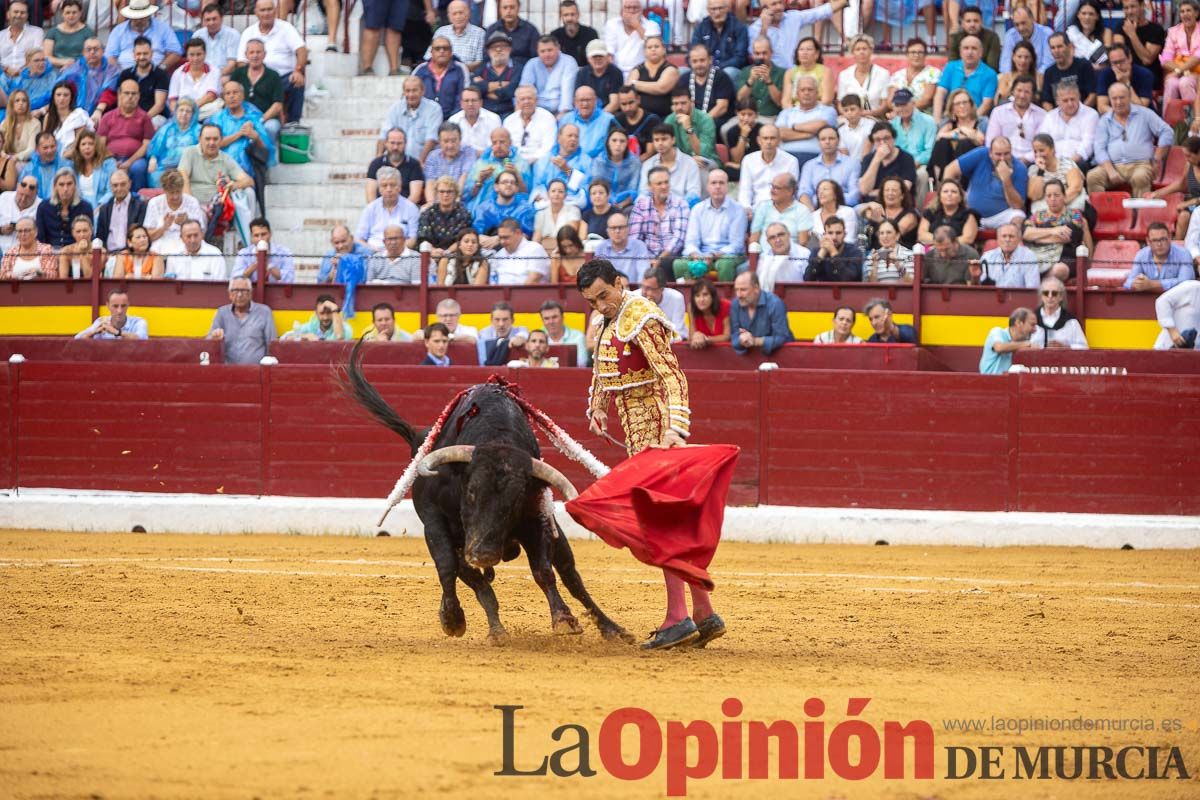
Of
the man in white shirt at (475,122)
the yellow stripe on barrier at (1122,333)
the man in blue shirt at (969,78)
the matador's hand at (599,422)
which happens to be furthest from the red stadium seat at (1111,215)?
the matador's hand at (599,422)

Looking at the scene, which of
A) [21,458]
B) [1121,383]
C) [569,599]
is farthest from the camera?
[21,458]

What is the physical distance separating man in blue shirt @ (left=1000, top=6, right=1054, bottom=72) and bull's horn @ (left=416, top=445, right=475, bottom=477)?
26.3 ft

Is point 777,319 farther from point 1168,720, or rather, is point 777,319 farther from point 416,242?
point 1168,720

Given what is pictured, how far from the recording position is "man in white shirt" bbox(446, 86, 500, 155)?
1313cm

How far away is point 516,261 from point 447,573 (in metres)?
5.96

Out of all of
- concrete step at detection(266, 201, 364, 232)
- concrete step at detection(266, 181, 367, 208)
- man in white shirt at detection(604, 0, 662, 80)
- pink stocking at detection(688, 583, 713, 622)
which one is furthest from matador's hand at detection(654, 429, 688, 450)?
concrete step at detection(266, 181, 367, 208)

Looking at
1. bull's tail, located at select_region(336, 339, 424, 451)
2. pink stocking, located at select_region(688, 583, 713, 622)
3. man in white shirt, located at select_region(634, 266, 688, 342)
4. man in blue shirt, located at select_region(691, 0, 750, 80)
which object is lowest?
pink stocking, located at select_region(688, 583, 713, 622)

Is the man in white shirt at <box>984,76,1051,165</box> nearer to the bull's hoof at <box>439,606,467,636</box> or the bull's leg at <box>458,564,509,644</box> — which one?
the bull's leg at <box>458,564,509,644</box>

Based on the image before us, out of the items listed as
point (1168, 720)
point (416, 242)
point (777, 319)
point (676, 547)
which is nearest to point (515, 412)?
point (676, 547)

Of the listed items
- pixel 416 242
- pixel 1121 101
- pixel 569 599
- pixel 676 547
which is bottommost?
pixel 569 599

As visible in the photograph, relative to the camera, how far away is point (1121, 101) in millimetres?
11914

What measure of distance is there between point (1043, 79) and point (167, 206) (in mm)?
6790

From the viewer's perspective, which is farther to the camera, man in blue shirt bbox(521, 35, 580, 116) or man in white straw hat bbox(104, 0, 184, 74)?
man in white straw hat bbox(104, 0, 184, 74)

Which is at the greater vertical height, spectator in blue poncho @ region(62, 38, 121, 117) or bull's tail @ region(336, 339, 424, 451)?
spectator in blue poncho @ region(62, 38, 121, 117)
